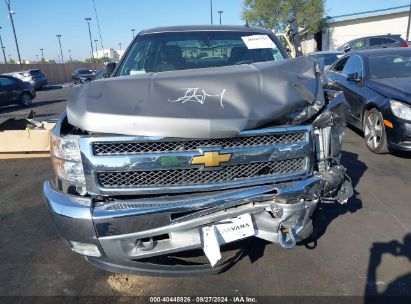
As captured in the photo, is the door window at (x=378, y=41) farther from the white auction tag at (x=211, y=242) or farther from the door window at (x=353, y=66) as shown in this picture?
the white auction tag at (x=211, y=242)

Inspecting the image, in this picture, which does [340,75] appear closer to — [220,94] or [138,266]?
[220,94]

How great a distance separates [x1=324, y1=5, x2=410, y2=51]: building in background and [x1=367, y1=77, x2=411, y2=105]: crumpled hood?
25398 millimetres

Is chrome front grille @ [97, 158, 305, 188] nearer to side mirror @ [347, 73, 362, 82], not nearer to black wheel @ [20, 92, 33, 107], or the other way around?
side mirror @ [347, 73, 362, 82]

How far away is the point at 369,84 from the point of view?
607 centimetres

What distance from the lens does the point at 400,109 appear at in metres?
5.12

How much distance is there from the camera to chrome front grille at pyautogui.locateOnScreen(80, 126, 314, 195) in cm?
233

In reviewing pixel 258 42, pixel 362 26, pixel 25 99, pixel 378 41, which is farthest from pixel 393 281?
pixel 362 26

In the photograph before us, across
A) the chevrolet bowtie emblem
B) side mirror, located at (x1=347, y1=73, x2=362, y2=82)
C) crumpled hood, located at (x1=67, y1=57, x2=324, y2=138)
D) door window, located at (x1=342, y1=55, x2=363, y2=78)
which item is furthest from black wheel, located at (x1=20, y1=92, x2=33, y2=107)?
the chevrolet bowtie emblem

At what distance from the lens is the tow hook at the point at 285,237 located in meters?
2.54

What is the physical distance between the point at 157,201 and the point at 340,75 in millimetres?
6299

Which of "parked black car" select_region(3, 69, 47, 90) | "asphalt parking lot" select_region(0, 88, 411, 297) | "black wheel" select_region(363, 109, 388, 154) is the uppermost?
"black wheel" select_region(363, 109, 388, 154)

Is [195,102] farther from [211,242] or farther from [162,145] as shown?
[211,242]

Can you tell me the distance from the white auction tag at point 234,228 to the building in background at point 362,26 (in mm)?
30054

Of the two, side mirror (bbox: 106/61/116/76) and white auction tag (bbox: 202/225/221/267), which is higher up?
side mirror (bbox: 106/61/116/76)
